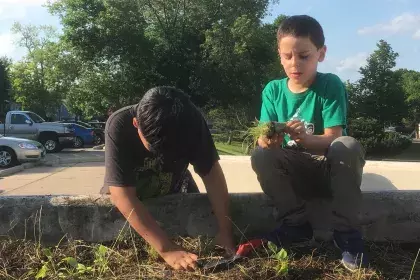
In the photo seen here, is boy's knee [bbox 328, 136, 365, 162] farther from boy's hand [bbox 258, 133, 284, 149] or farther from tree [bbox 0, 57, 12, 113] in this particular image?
tree [bbox 0, 57, 12, 113]

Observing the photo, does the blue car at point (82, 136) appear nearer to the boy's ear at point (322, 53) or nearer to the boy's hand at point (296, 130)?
the boy's ear at point (322, 53)

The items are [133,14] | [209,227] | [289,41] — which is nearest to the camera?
[289,41]

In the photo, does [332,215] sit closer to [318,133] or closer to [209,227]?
[318,133]

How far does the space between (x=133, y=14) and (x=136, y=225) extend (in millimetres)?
27157

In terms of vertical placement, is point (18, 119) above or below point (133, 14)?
below

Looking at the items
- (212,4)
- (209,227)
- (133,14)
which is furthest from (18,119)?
(209,227)

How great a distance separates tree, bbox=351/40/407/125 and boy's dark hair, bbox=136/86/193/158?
3224 cm

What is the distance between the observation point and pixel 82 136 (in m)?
26.9

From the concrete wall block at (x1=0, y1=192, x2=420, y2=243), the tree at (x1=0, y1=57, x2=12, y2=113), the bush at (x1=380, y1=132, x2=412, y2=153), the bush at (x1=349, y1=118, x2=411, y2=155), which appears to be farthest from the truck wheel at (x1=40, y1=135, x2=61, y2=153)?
the tree at (x1=0, y1=57, x2=12, y2=113)

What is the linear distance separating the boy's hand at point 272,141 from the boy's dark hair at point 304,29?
1.89ft

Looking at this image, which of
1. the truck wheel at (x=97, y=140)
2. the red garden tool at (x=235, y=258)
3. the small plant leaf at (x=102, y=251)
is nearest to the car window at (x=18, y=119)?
the truck wheel at (x=97, y=140)

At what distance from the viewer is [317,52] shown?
2.53 m

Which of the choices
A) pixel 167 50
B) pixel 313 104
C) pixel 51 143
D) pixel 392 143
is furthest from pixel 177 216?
pixel 167 50

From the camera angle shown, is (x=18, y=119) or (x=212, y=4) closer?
(x=18, y=119)
